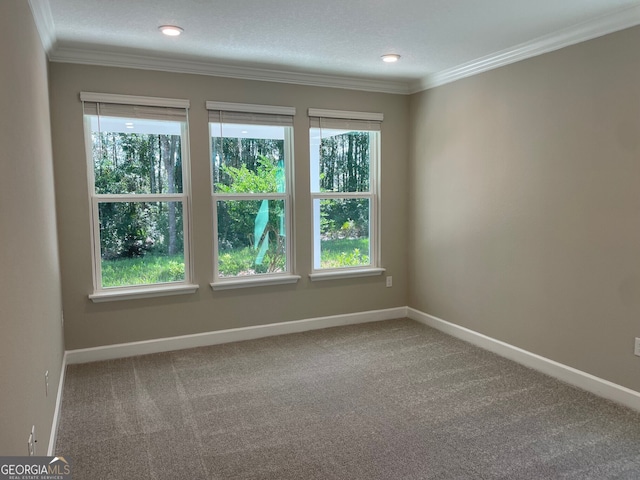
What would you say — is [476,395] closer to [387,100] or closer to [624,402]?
[624,402]

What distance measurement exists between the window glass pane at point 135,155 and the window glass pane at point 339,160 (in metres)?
1.30

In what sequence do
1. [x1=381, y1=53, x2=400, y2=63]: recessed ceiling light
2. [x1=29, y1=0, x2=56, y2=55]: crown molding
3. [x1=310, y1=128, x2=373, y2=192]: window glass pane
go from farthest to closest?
1. [x1=310, y1=128, x2=373, y2=192]: window glass pane
2. [x1=381, y1=53, x2=400, y2=63]: recessed ceiling light
3. [x1=29, y1=0, x2=56, y2=55]: crown molding

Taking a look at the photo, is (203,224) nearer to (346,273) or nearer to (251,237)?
(251,237)

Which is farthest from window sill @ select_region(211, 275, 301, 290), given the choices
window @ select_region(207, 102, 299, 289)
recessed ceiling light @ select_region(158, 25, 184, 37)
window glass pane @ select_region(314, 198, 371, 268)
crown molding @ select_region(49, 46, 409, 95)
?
recessed ceiling light @ select_region(158, 25, 184, 37)

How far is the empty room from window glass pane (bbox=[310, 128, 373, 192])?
0.03 m

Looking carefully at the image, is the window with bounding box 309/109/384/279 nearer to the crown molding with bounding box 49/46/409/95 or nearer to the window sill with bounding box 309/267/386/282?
the window sill with bounding box 309/267/386/282

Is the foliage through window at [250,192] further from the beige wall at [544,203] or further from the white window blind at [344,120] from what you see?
the beige wall at [544,203]

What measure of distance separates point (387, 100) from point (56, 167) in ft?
10.1

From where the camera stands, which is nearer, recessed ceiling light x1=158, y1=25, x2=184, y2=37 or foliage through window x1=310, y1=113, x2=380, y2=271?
recessed ceiling light x1=158, y1=25, x2=184, y2=37

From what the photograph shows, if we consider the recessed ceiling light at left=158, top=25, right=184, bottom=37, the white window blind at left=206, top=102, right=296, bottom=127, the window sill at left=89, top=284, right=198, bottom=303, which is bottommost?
the window sill at left=89, top=284, right=198, bottom=303

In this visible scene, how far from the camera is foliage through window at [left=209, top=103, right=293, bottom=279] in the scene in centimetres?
418

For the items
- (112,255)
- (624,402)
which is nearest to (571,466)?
(624,402)

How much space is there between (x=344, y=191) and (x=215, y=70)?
1.68 metres

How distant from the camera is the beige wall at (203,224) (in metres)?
3.64
